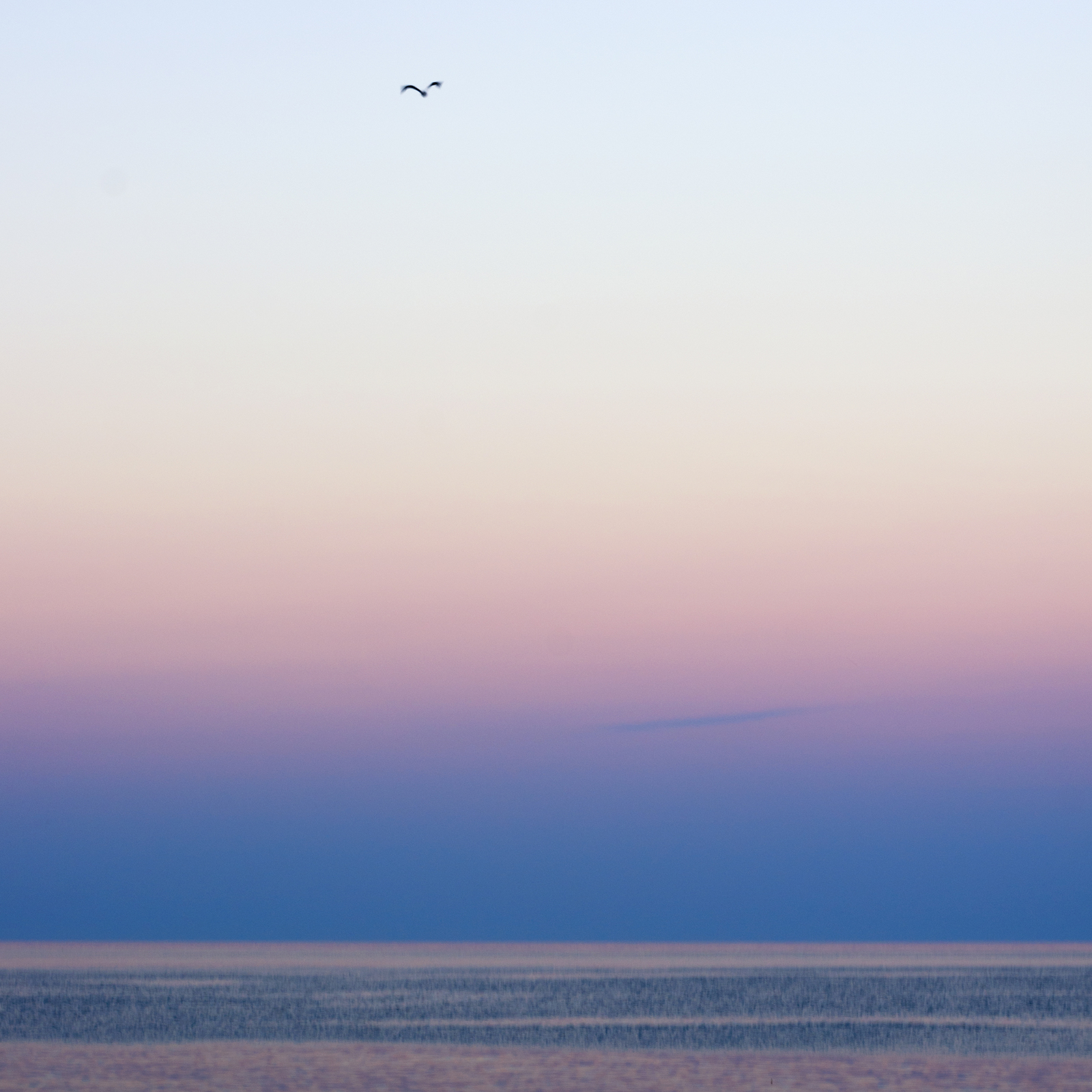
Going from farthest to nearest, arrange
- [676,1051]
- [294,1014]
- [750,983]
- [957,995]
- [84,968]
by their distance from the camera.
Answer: [84,968] < [750,983] < [957,995] < [294,1014] < [676,1051]

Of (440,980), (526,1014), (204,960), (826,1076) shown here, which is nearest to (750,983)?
(440,980)

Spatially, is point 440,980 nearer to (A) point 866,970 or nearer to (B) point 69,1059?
(A) point 866,970

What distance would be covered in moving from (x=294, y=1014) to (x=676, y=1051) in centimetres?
2556

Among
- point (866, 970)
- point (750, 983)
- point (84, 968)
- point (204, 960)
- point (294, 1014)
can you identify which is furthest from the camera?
point (204, 960)

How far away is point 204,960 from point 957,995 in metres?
120

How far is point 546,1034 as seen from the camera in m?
68.2

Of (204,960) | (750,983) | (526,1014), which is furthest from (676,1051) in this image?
(204,960)

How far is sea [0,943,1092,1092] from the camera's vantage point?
52250mm

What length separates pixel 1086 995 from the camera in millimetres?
96688

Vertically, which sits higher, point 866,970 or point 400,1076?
point 400,1076

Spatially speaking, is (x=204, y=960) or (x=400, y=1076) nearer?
(x=400, y=1076)

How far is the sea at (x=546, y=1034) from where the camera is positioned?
52.2 metres

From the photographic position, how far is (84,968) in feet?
516

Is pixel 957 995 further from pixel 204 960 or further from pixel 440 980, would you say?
pixel 204 960
